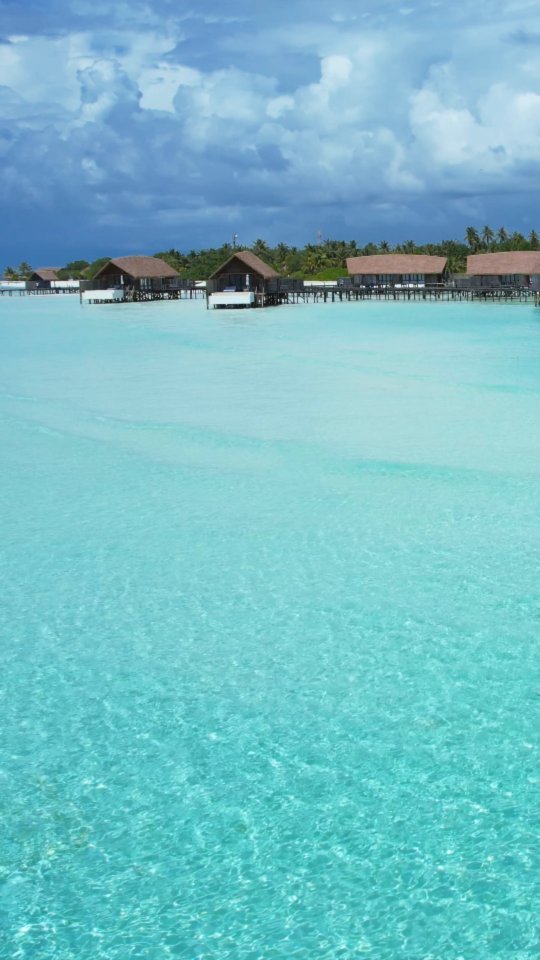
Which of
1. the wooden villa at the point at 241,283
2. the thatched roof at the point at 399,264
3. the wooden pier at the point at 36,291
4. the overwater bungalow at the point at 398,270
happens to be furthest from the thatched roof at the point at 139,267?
the wooden pier at the point at 36,291

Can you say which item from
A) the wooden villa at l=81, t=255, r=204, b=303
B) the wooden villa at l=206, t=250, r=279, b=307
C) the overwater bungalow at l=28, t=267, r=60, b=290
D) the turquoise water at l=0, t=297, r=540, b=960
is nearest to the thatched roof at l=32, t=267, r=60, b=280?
the overwater bungalow at l=28, t=267, r=60, b=290

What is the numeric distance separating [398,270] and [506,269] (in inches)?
309

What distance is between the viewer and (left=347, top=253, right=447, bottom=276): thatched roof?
56.5 meters

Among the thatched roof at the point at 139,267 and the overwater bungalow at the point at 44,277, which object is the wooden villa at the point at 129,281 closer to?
the thatched roof at the point at 139,267

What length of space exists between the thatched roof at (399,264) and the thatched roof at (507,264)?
4.14 metres

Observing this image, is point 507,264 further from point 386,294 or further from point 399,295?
point 386,294

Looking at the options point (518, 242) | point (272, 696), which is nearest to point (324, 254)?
point (518, 242)

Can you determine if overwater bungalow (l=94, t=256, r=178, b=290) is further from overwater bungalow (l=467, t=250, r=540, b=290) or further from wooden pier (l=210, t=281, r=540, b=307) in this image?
overwater bungalow (l=467, t=250, r=540, b=290)

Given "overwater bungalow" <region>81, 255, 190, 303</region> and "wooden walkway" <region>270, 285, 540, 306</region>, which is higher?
"overwater bungalow" <region>81, 255, 190, 303</region>

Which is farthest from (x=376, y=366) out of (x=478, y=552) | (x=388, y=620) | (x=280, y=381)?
(x=388, y=620)

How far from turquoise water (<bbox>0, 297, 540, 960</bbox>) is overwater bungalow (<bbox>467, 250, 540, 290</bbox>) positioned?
4088 centimetres

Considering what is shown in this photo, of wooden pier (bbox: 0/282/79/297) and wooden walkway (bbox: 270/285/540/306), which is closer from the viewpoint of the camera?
wooden walkway (bbox: 270/285/540/306)

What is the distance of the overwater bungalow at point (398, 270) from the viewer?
56.6 m

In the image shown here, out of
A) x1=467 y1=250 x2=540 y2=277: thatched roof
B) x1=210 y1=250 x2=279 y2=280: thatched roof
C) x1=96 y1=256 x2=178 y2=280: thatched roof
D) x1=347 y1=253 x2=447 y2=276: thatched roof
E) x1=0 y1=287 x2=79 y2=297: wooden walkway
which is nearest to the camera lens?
x1=210 y1=250 x2=279 y2=280: thatched roof
